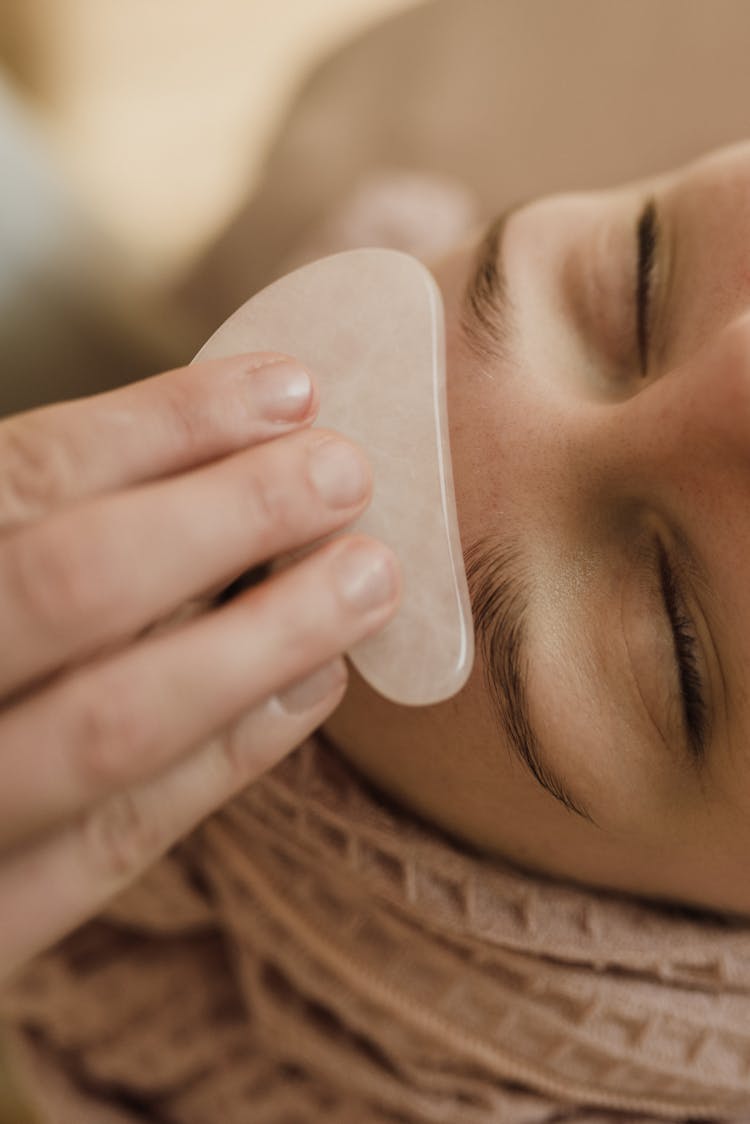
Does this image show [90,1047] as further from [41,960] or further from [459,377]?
[459,377]

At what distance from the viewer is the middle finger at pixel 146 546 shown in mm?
521

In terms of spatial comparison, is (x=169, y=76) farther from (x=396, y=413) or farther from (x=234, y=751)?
(x=234, y=751)

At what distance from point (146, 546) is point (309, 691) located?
15cm

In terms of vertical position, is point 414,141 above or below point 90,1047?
above

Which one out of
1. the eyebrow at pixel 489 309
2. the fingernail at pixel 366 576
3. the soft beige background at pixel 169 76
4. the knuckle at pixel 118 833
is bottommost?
the knuckle at pixel 118 833

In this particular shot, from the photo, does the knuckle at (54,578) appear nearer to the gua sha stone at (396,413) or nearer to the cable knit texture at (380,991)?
the gua sha stone at (396,413)

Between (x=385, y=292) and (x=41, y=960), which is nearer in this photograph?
(x=385, y=292)

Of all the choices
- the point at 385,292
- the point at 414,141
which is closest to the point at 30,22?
the point at 414,141

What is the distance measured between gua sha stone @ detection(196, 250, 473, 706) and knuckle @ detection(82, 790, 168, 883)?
19cm

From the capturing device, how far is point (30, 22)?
1.99 m

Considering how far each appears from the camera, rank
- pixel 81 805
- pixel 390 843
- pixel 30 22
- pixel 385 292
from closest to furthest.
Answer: pixel 81 805, pixel 385 292, pixel 390 843, pixel 30 22

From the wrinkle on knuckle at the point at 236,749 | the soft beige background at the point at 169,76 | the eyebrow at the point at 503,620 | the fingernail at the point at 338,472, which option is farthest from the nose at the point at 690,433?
the soft beige background at the point at 169,76

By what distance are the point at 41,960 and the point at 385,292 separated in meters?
0.92

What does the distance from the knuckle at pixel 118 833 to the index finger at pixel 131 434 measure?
0.63ft
